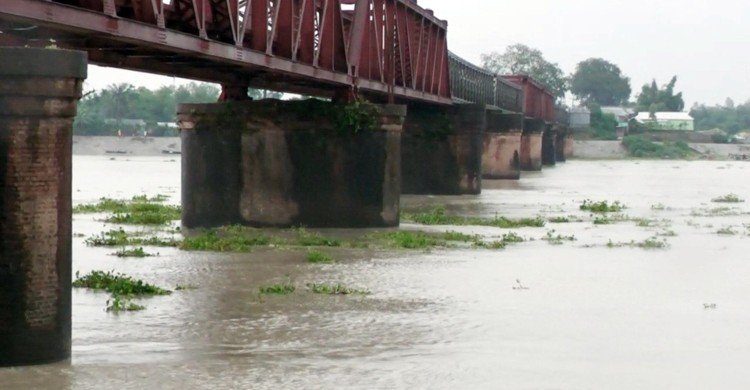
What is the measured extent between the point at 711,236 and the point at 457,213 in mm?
9567

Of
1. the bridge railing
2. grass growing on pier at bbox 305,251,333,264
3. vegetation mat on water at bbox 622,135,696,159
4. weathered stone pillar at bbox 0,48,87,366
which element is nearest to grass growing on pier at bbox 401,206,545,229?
grass growing on pier at bbox 305,251,333,264

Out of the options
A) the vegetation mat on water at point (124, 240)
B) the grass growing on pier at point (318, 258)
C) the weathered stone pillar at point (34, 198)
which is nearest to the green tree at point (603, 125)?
the vegetation mat on water at point (124, 240)

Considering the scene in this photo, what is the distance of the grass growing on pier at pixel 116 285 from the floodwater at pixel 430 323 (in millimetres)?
417

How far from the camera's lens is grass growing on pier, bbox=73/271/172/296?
1936 cm

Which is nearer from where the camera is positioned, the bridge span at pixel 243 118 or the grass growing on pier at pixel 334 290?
the bridge span at pixel 243 118

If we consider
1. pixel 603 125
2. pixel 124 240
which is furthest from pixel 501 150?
pixel 603 125

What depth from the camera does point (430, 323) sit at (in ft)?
57.1

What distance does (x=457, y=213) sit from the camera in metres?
40.9

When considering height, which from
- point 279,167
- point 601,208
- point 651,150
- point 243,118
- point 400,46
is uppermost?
point 400,46

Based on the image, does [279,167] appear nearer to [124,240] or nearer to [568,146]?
[124,240]

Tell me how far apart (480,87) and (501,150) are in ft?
15.5

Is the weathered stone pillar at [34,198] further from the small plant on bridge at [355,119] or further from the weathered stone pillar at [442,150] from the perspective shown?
the weathered stone pillar at [442,150]

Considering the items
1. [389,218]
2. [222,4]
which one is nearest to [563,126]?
[389,218]

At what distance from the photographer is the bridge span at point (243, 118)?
42.8ft
